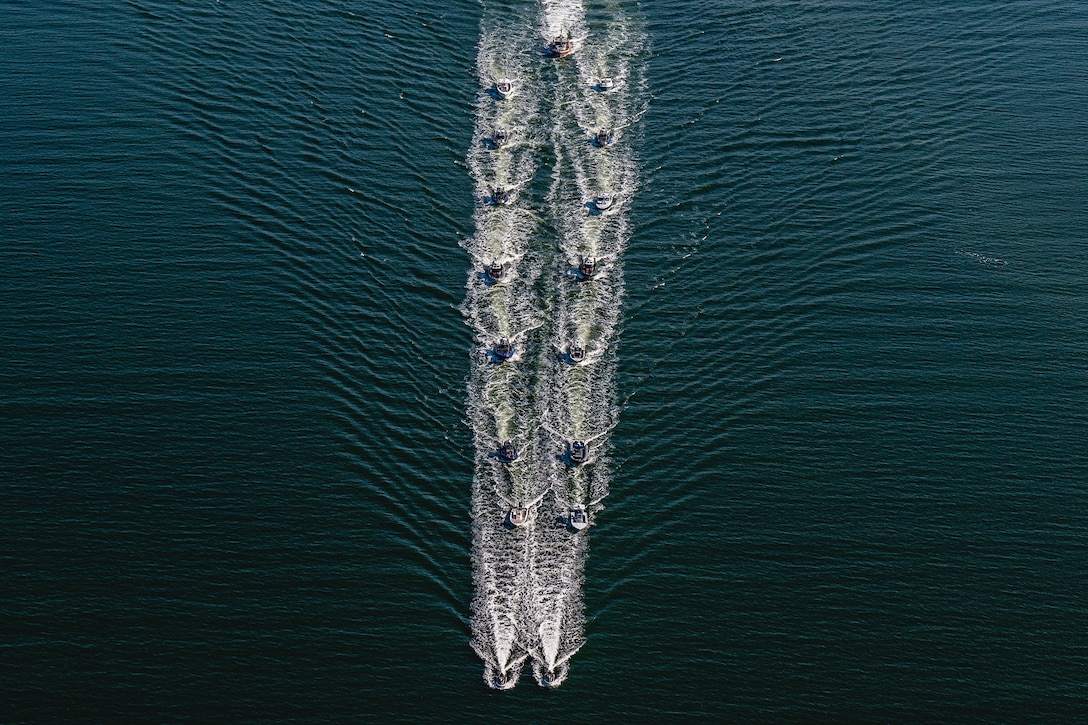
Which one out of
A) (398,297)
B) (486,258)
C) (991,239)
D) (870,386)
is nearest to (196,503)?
(398,297)

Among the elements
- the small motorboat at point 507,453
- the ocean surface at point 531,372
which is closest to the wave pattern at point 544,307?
the small motorboat at point 507,453

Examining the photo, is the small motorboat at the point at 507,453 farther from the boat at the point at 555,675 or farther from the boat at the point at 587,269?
the boat at the point at 587,269

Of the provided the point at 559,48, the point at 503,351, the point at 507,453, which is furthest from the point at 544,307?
the point at 559,48

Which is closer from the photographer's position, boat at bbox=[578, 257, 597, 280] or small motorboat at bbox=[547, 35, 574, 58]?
boat at bbox=[578, 257, 597, 280]

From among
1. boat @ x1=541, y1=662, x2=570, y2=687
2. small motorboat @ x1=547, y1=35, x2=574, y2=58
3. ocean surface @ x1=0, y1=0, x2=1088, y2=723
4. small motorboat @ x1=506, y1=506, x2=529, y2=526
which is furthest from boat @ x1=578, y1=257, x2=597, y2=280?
small motorboat @ x1=547, y1=35, x2=574, y2=58

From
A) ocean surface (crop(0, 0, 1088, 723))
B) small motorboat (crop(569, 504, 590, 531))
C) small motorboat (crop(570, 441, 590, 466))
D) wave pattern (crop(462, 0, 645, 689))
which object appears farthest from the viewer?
small motorboat (crop(570, 441, 590, 466))

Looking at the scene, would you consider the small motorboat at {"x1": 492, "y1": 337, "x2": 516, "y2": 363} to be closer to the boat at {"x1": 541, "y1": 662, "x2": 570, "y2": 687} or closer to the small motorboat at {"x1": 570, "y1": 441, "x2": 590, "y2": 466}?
the small motorboat at {"x1": 570, "y1": 441, "x2": 590, "y2": 466}
